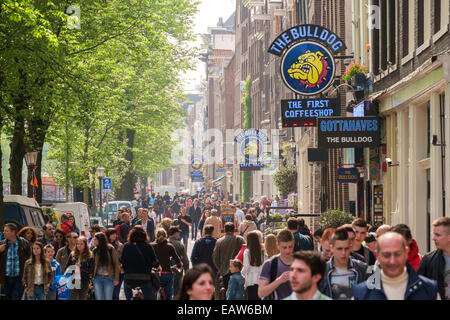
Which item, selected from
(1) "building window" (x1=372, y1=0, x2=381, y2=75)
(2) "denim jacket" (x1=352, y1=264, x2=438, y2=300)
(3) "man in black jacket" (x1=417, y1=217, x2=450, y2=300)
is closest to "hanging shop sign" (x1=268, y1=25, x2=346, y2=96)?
(1) "building window" (x1=372, y1=0, x2=381, y2=75)

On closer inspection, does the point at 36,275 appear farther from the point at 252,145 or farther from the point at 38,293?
the point at 252,145

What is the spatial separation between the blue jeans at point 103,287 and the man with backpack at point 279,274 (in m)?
4.56

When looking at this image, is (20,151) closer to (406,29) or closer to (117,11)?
(117,11)

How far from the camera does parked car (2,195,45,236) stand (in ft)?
72.8

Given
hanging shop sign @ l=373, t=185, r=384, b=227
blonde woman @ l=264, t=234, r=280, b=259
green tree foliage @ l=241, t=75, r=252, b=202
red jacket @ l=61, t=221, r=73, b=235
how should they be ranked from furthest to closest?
green tree foliage @ l=241, t=75, r=252, b=202 < hanging shop sign @ l=373, t=185, r=384, b=227 < red jacket @ l=61, t=221, r=73, b=235 < blonde woman @ l=264, t=234, r=280, b=259

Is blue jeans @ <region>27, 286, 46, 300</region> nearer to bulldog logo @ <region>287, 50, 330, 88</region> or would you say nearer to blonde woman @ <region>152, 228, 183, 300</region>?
A: blonde woman @ <region>152, 228, 183, 300</region>

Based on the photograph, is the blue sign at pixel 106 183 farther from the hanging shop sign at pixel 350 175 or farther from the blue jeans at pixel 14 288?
the blue jeans at pixel 14 288

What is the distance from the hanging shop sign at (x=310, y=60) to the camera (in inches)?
915

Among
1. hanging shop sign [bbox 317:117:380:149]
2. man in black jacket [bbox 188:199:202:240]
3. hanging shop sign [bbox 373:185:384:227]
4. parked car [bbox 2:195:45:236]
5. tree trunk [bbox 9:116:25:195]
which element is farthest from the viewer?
man in black jacket [bbox 188:199:202:240]

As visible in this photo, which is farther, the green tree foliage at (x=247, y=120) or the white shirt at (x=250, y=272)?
the green tree foliage at (x=247, y=120)

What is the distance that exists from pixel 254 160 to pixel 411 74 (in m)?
37.1

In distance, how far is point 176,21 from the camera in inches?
1981

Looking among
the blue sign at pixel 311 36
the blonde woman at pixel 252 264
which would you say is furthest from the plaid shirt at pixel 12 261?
the blue sign at pixel 311 36
